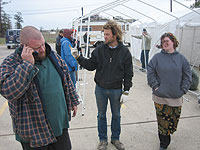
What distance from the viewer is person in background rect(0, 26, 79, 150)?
4.88 feet

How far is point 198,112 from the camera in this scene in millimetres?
4328

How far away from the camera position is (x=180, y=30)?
9719mm

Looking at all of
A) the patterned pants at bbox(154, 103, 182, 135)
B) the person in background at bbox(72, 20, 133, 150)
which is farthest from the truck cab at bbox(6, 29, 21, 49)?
the patterned pants at bbox(154, 103, 182, 135)

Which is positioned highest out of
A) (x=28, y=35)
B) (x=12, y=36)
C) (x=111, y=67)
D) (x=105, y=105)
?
(x=28, y=35)

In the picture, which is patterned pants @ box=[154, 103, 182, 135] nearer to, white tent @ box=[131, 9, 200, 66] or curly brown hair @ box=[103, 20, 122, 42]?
curly brown hair @ box=[103, 20, 122, 42]

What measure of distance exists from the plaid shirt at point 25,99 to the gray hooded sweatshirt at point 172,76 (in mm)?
1672

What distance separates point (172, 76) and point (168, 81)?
88 millimetres

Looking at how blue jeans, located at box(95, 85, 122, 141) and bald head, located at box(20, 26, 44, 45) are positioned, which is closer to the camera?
bald head, located at box(20, 26, 44, 45)

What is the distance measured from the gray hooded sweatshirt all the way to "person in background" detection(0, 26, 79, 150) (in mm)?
1461

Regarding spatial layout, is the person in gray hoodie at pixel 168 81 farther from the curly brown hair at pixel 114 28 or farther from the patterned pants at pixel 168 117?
the curly brown hair at pixel 114 28

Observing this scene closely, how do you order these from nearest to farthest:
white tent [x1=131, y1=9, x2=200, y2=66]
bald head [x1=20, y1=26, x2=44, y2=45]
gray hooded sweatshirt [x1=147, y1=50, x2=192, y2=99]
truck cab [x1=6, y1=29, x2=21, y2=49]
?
bald head [x1=20, y1=26, x2=44, y2=45] → gray hooded sweatshirt [x1=147, y1=50, x2=192, y2=99] → white tent [x1=131, y1=9, x2=200, y2=66] → truck cab [x1=6, y1=29, x2=21, y2=49]

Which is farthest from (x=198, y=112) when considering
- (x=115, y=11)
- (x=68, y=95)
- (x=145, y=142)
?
(x=115, y=11)

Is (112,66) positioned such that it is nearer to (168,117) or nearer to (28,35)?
(168,117)

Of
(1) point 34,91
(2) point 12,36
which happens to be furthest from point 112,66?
(2) point 12,36
